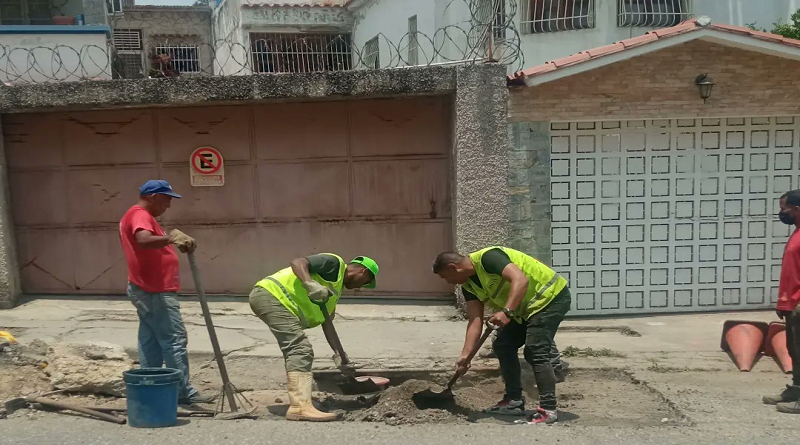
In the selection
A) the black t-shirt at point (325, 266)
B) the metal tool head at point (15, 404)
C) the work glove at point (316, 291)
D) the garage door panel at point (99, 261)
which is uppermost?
the black t-shirt at point (325, 266)

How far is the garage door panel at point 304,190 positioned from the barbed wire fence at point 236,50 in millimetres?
1227

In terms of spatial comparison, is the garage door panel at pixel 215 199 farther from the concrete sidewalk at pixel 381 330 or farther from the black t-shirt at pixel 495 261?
the black t-shirt at pixel 495 261

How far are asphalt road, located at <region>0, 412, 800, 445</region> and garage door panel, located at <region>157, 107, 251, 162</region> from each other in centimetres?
427

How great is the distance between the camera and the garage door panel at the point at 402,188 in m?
8.13

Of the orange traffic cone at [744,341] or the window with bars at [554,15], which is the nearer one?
the orange traffic cone at [744,341]

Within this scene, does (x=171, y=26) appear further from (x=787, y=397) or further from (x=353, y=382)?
(x=787, y=397)

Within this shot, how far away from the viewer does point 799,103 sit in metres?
7.87

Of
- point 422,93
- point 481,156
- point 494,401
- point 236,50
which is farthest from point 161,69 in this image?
point 236,50

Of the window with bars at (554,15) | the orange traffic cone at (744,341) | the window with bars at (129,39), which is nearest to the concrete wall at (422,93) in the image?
the orange traffic cone at (744,341)

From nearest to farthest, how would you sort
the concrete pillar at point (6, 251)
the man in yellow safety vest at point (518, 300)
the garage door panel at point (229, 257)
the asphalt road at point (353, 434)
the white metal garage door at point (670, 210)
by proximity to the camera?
the asphalt road at point (353, 434) < the man in yellow safety vest at point (518, 300) < the white metal garage door at point (670, 210) < the concrete pillar at point (6, 251) < the garage door panel at point (229, 257)

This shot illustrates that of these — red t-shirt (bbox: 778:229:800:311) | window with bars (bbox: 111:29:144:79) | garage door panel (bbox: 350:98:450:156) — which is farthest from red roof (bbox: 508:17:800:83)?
window with bars (bbox: 111:29:144:79)

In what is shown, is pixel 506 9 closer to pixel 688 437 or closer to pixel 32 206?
pixel 32 206

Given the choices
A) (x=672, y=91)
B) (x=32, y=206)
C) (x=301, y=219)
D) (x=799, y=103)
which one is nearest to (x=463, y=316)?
(x=301, y=219)

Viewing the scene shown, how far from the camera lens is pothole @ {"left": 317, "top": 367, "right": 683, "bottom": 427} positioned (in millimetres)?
4672
